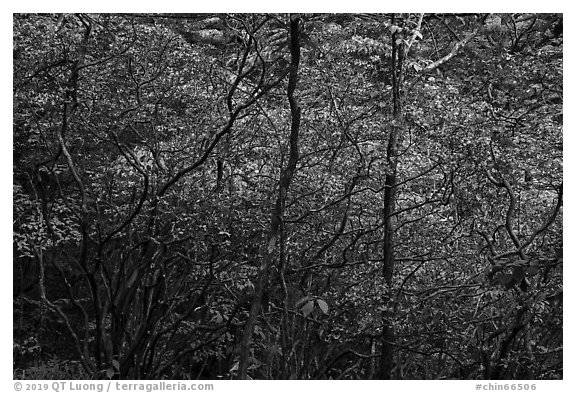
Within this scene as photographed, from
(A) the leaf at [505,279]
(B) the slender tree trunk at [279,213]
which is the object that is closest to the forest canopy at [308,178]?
(B) the slender tree trunk at [279,213]

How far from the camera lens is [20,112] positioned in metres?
6.56

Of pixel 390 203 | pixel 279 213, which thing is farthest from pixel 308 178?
pixel 279 213

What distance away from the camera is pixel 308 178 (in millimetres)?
6609

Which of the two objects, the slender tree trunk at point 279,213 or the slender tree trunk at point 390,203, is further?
the slender tree trunk at point 390,203

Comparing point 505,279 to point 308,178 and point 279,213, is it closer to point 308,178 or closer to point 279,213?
point 279,213

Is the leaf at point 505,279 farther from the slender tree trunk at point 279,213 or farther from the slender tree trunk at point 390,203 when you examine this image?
the slender tree trunk at point 390,203

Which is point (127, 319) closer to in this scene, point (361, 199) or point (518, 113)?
point (361, 199)

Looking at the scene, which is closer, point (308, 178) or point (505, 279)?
point (505, 279)

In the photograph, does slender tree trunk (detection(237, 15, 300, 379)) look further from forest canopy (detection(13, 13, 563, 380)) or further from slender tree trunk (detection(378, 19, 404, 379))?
slender tree trunk (detection(378, 19, 404, 379))

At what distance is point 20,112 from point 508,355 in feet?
16.7

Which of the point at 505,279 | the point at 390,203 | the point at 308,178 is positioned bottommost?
the point at 505,279

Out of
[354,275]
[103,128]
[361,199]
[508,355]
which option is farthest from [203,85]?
[508,355]

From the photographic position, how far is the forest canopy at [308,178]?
5809 millimetres

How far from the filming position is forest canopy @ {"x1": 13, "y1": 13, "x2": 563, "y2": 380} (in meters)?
5.81
